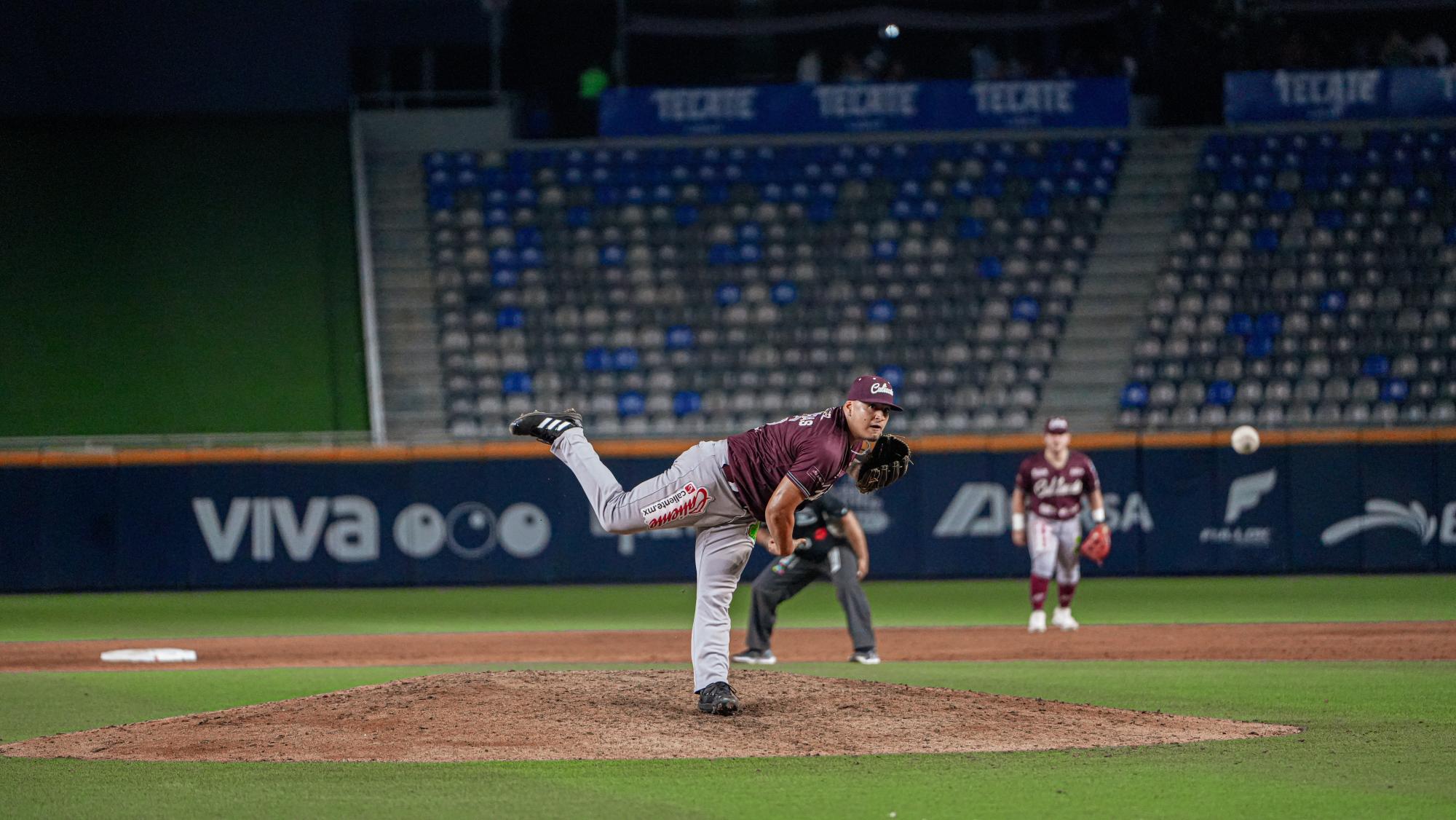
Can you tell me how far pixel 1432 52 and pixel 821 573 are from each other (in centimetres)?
1991

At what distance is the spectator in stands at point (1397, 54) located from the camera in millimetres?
26991

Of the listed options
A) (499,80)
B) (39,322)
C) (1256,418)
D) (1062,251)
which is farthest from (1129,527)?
(39,322)

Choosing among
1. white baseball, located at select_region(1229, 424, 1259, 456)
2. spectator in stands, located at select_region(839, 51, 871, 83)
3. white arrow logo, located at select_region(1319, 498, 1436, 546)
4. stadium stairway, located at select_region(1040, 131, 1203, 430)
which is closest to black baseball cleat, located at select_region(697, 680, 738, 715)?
white baseball, located at select_region(1229, 424, 1259, 456)

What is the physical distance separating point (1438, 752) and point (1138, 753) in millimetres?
1539

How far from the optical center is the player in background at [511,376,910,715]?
807 centimetres

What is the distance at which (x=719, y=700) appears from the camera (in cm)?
849

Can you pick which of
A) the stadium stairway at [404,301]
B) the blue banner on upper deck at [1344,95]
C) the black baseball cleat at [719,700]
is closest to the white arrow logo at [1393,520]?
the blue banner on upper deck at [1344,95]

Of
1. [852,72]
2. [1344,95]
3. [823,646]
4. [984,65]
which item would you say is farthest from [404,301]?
[1344,95]

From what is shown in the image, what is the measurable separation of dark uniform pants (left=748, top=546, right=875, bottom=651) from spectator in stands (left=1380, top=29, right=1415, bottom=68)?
19266 millimetres

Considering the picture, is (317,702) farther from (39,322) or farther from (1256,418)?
(39,322)

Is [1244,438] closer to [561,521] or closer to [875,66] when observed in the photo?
[561,521]

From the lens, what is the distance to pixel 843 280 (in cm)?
2483

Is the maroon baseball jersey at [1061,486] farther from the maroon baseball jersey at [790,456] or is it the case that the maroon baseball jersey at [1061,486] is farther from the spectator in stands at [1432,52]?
the spectator in stands at [1432,52]

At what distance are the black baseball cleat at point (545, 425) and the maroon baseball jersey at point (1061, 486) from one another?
6.85 meters
